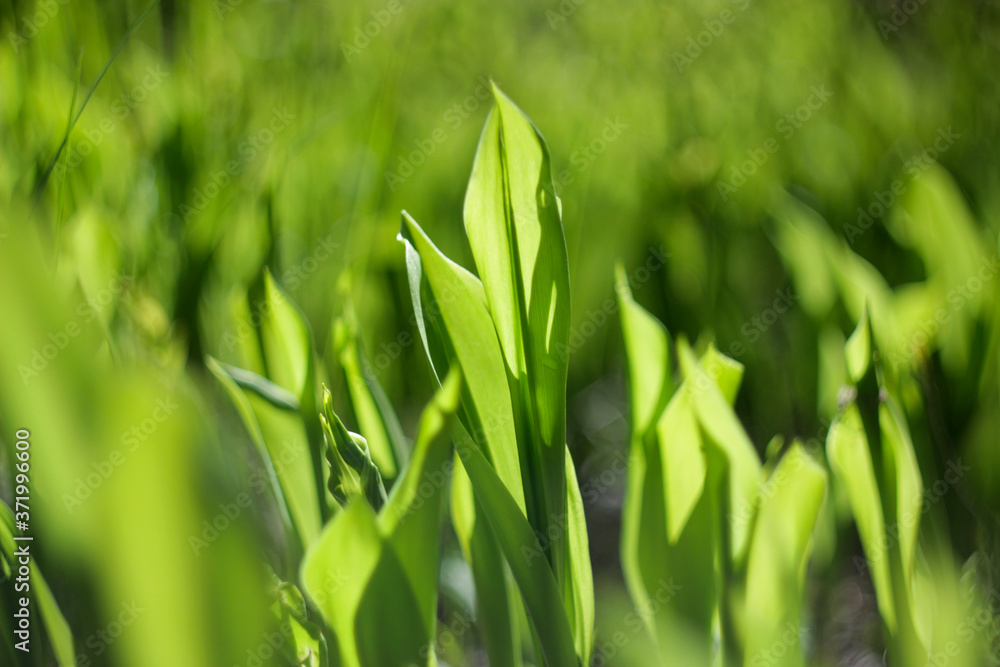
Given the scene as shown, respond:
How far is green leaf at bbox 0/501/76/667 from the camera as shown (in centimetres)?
25

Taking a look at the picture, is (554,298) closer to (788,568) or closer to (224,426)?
(788,568)

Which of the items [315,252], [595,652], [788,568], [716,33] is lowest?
[595,652]

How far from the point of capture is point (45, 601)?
0.25 meters

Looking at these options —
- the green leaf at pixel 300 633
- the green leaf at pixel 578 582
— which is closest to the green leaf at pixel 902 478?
the green leaf at pixel 578 582

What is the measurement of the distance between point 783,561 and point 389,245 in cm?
47

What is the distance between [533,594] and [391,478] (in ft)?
0.34

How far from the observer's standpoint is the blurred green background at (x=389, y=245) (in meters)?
0.22

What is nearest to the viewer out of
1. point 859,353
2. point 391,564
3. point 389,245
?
point 391,564

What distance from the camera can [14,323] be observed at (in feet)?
0.74

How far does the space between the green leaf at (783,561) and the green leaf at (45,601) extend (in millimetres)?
277

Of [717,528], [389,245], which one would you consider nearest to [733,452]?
[717,528]

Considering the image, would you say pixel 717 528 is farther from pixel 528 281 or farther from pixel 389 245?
pixel 389 245

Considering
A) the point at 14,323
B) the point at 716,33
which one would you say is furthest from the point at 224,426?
the point at 716,33

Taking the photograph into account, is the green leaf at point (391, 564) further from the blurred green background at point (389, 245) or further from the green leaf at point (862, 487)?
the green leaf at point (862, 487)
